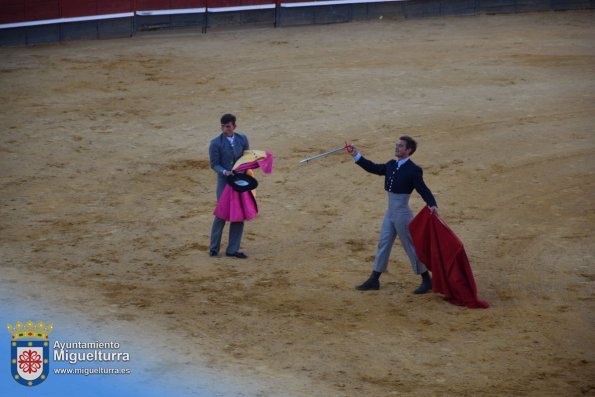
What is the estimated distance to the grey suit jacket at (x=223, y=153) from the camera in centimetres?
964

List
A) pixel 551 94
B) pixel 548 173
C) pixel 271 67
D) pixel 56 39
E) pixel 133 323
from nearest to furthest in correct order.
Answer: pixel 133 323, pixel 548 173, pixel 551 94, pixel 271 67, pixel 56 39

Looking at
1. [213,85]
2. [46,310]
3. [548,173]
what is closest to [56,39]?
[213,85]

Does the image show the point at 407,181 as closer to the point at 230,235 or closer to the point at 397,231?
the point at 397,231

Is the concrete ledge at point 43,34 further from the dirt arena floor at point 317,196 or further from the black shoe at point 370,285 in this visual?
the black shoe at point 370,285

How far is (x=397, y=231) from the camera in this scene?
888 cm

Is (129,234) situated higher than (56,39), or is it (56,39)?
(56,39)

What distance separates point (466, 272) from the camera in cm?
866

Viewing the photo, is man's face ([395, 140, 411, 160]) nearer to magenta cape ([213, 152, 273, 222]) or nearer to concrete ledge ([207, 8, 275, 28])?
magenta cape ([213, 152, 273, 222])

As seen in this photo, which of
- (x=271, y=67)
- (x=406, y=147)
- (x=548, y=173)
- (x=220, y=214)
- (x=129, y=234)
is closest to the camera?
(x=406, y=147)

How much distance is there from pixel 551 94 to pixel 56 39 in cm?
798

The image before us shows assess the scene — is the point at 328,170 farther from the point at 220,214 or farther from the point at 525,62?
the point at 525,62

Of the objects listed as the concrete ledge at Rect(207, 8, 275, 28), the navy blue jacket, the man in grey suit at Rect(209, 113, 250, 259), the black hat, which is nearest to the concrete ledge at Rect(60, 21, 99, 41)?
the concrete ledge at Rect(207, 8, 275, 28)

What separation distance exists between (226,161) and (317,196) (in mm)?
2035

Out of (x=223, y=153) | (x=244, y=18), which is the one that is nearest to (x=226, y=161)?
(x=223, y=153)
